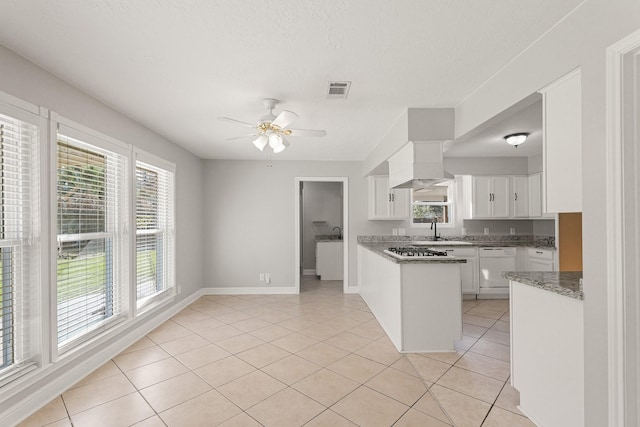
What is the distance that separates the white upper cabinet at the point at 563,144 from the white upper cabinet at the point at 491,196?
11.9 feet

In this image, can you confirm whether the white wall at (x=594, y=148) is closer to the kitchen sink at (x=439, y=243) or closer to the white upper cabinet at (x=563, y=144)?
the white upper cabinet at (x=563, y=144)

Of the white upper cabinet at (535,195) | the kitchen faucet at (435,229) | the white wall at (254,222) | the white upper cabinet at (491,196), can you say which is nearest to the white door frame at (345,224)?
the white wall at (254,222)

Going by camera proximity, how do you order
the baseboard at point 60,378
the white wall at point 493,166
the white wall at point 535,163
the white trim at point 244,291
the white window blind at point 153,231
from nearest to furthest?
the baseboard at point 60,378 → the white window blind at point 153,231 → the white wall at point 535,163 → the white wall at point 493,166 → the white trim at point 244,291

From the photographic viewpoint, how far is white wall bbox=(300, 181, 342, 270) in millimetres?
7758

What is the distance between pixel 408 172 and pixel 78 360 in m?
3.45

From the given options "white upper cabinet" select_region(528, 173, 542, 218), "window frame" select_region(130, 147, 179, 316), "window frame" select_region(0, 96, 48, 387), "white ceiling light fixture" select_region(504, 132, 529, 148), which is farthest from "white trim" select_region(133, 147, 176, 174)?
"white upper cabinet" select_region(528, 173, 542, 218)

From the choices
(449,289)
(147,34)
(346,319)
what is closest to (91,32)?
(147,34)

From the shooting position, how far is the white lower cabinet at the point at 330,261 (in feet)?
22.6

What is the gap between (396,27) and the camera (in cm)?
174

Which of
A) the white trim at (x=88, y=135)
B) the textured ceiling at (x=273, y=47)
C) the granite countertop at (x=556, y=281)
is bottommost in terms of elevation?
the granite countertop at (x=556, y=281)

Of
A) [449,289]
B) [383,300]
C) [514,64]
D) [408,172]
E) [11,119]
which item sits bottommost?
[383,300]

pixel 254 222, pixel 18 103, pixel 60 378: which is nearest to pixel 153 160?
pixel 18 103

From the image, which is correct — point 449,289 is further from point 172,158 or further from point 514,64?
point 172,158

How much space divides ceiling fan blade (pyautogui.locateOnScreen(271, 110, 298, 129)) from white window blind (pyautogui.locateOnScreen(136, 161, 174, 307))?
197cm
